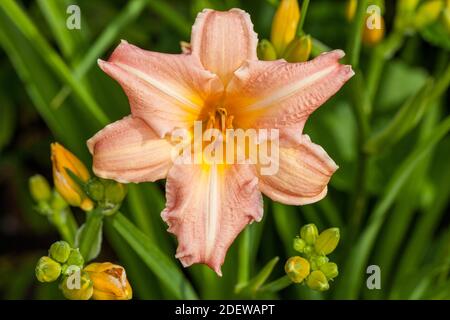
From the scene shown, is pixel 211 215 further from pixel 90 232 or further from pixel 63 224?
pixel 63 224

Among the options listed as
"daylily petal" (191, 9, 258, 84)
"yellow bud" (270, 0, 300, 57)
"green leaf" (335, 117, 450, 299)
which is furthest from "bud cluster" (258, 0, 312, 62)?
"green leaf" (335, 117, 450, 299)

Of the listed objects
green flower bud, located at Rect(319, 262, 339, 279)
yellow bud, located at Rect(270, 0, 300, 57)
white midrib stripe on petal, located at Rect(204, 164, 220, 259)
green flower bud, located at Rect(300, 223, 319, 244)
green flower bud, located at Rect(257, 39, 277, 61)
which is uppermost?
yellow bud, located at Rect(270, 0, 300, 57)

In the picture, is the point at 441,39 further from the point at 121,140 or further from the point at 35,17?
the point at 35,17

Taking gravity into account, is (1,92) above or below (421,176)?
above

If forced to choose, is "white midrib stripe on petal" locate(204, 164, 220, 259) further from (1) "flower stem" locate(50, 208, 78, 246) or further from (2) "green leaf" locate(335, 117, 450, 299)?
(2) "green leaf" locate(335, 117, 450, 299)

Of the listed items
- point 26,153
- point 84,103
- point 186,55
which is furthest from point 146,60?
point 26,153

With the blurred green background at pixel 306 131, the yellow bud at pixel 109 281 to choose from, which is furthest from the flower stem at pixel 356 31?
the yellow bud at pixel 109 281

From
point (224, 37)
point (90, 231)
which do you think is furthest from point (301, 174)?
point (90, 231)
